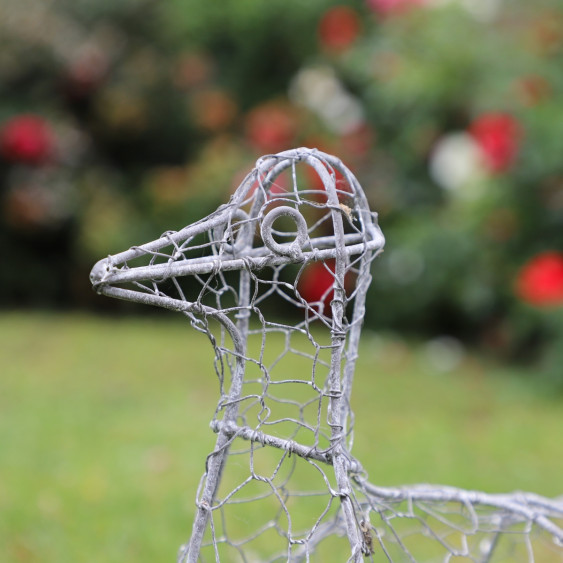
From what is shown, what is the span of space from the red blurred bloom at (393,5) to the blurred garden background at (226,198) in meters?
0.02

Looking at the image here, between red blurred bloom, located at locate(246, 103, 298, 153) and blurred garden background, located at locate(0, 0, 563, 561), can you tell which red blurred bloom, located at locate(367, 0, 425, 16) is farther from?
red blurred bloom, located at locate(246, 103, 298, 153)

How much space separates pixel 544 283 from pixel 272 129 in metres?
2.03

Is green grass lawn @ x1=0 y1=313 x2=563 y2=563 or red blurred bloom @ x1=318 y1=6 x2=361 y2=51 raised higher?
red blurred bloom @ x1=318 y1=6 x2=361 y2=51

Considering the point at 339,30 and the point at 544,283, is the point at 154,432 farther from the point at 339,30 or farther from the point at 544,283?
the point at 339,30

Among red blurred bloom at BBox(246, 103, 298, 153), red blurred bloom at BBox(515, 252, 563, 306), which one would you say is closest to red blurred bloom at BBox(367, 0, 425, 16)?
red blurred bloom at BBox(246, 103, 298, 153)

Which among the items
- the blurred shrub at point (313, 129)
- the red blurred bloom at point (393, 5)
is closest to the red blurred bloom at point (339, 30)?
the blurred shrub at point (313, 129)

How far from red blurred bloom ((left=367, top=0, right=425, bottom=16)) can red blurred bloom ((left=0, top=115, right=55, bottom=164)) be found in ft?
7.17

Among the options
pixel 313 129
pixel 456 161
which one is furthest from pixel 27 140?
pixel 456 161

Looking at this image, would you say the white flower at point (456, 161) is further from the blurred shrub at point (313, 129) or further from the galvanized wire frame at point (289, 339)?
the galvanized wire frame at point (289, 339)

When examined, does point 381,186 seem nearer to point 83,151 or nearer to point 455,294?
point 455,294

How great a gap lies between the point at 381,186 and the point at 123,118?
68.6 inches

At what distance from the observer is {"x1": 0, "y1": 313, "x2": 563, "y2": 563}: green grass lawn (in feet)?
6.86

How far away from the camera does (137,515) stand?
2.16 m

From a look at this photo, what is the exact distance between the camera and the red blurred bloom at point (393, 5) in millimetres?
4465
